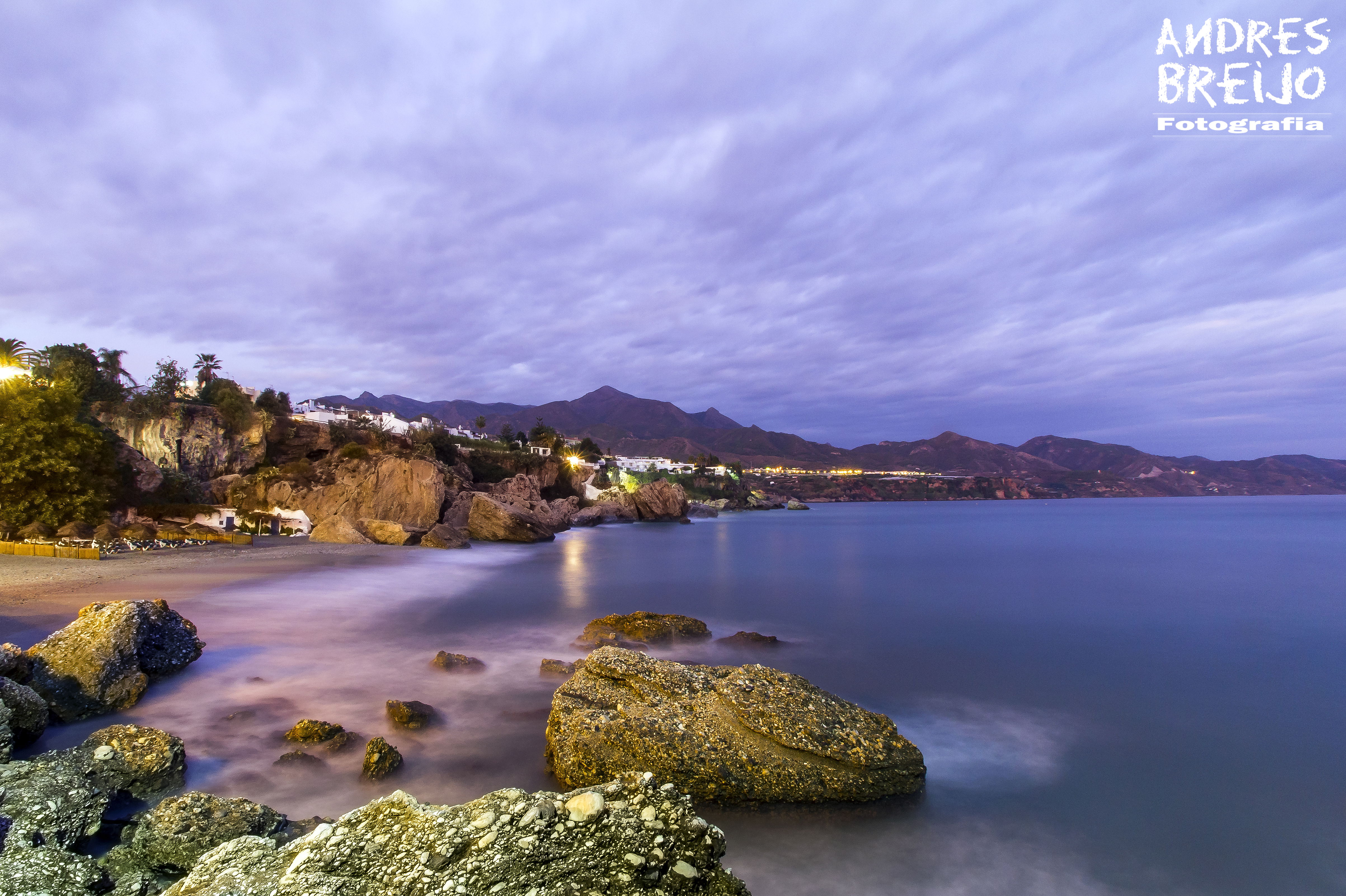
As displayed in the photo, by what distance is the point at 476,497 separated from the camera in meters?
34.2

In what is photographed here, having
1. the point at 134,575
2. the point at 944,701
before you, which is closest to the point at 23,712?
the point at 944,701

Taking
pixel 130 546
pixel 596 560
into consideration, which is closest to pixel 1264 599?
pixel 596 560

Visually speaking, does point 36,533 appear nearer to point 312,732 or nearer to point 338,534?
point 338,534

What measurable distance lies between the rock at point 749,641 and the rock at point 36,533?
877 inches

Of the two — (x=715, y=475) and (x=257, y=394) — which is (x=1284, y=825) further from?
(x=715, y=475)

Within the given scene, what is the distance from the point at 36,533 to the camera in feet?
63.1

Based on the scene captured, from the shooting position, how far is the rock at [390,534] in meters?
28.7

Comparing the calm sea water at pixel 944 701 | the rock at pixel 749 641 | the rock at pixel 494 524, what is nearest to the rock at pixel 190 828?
the calm sea water at pixel 944 701

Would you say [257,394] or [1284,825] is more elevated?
[257,394]

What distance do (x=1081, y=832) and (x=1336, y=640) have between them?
14203 millimetres

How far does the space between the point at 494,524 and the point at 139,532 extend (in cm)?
1524

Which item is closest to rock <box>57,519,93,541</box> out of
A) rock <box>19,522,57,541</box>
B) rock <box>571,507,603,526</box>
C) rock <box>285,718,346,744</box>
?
rock <box>19,522,57,541</box>

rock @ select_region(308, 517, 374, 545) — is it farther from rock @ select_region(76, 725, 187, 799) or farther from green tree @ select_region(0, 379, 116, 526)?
rock @ select_region(76, 725, 187, 799)

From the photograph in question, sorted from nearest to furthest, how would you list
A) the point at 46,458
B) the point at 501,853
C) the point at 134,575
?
the point at 501,853 → the point at 134,575 → the point at 46,458
